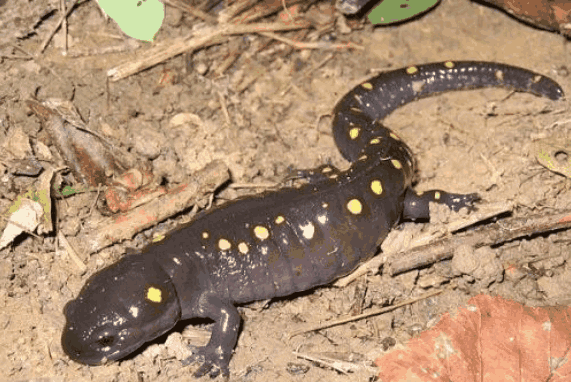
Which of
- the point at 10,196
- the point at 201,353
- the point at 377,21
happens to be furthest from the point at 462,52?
the point at 10,196

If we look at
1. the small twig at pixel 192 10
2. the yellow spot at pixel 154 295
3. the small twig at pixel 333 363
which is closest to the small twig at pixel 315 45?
the small twig at pixel 192 10

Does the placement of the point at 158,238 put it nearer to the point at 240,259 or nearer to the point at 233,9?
the point at 240,259

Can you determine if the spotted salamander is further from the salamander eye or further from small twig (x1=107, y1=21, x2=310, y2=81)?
small twig (x1=107, y1=21, x2=310, y2=81)

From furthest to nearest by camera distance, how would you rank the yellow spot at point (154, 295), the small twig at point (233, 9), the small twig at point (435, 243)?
the small twig at point (233, 9)
the small twig at point (435, 243)
the yellow spot at point (154, 295)

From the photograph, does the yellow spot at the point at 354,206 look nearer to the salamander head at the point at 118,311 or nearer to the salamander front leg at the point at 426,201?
the salamander front leg at the point at 426,201

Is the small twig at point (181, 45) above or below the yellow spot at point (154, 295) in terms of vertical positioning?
above

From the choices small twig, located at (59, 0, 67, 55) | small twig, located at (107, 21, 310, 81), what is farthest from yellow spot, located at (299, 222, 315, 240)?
small twig, located at (59, 0, 67, 55)

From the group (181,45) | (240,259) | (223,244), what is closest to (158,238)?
(223,244)
